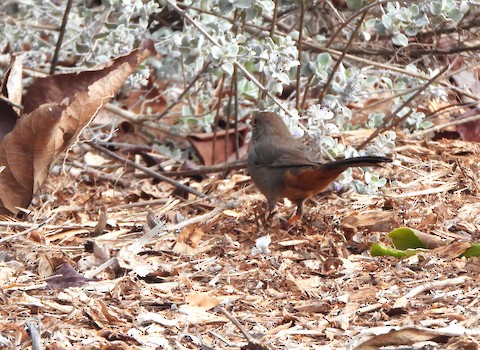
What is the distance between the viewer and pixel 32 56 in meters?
5.37

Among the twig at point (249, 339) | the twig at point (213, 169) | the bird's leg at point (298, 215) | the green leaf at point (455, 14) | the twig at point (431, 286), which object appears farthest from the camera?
the twig at point (213, 169)

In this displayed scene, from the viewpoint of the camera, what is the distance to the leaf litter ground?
294 cm

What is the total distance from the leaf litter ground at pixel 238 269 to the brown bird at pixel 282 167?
0.40ft

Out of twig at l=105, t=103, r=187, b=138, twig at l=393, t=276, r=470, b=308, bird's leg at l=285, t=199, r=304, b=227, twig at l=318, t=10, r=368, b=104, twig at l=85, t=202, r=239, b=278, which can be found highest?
twig at l=318, t=10, r=368, b=104

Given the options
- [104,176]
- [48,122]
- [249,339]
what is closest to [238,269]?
[249,339]

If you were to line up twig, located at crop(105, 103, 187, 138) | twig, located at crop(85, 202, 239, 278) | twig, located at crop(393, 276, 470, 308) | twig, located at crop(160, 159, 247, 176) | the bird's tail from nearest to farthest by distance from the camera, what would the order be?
twig, located at crop(393, 276, 470, 308) → twig, located at crop(85, 202, 239, 278) → the bird's tail → twig, located at crop(160, 159, 247, 176) → twig, located at crop(105, 103, 187, 138)

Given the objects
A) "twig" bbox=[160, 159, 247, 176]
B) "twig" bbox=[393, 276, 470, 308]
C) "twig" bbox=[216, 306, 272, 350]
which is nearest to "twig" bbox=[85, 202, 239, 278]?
"twig" bbox=[160, 159, 247, 176]

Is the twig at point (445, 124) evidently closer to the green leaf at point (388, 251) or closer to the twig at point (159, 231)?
the twig at point (159, 231)

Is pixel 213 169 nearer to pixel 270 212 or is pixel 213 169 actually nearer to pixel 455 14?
pixel 270 212

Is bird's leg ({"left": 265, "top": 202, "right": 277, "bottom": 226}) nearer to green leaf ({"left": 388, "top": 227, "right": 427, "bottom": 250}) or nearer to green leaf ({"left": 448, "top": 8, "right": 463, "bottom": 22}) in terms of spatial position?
green leaf ({"left": 388, "top": 227, "right": 427, "bottom": 250})

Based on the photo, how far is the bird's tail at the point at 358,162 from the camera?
12.3 ft

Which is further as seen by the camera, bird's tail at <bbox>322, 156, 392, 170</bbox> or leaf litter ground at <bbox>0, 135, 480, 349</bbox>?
bird's tail at <bbox>322, 156, 392, 170</bbox>

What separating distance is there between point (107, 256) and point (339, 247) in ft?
3.22

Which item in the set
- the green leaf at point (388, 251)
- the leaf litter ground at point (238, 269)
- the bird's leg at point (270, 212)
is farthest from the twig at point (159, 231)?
the green leaf at point (388, 251)
